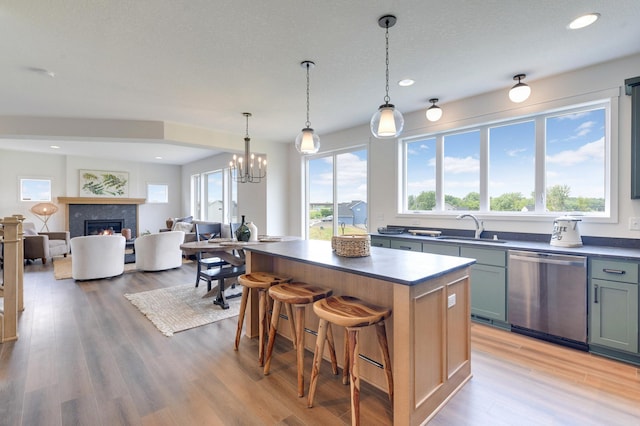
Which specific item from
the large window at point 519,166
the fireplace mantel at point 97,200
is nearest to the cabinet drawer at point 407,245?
the large window at point 519,166

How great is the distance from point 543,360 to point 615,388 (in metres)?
0.44

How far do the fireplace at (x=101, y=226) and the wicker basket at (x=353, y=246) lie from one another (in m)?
8.84

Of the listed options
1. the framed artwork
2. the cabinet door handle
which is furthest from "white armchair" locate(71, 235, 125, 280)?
the cabinet door handle

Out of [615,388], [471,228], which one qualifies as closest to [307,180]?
[471,228]

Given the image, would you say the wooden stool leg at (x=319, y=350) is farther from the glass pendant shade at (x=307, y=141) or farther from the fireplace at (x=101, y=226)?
the fireplace at (x=101, y=226)

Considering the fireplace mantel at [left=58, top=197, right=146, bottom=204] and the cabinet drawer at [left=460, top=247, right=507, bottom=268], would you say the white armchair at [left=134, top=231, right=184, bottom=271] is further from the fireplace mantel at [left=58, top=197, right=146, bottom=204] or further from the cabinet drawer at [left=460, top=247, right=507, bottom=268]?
the cabinet drawer at [left=460, top=247, right=507, bottom=268]

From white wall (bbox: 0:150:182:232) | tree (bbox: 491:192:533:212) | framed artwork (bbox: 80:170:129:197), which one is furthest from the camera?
framed artwork (bbox: 80:170:129:197)

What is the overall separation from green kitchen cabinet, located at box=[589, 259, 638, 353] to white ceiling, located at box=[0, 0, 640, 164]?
1.84 metres

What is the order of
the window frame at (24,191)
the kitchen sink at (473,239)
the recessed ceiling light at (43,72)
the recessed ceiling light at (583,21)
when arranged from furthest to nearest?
1. the window frame at (24,191)
2. the kitchen sink at (473,239)
3. the recessed ceiling light at (43,72)
4. the recessed ceiling light at (583,21)

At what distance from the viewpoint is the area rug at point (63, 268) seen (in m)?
5.33

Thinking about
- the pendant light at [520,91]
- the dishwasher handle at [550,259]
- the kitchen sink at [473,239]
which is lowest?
the dishwasher handle at [550,259]

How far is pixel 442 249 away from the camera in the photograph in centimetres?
351

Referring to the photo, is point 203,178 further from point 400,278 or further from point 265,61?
point 400,278

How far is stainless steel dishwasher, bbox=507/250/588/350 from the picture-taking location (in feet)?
8.67
